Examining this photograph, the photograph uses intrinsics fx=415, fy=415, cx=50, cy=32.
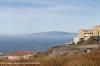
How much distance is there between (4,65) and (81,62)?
4002 millimetres

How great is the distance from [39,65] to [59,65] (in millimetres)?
1152

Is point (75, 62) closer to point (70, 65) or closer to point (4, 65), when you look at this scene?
point (70, 65)

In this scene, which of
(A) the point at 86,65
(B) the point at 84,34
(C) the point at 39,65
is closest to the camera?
(A) the point at 86,65

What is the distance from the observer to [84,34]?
72812 millimetres

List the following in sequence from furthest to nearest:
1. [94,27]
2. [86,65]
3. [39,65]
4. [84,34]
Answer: [94,27]
[84,34]
[39,65]
[86,65]

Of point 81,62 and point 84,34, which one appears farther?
point 84,34

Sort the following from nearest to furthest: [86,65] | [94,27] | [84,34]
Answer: [86,65]
[84,34]
[94,27]

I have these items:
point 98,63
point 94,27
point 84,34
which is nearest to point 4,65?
point 98,63

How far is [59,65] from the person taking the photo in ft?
68.0

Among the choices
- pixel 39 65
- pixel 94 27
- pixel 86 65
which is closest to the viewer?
pixel 86 65

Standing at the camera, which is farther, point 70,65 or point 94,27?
point 94,27

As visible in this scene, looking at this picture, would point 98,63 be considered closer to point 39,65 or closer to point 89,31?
point 39,65

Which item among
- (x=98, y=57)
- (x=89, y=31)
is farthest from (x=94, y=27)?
(x=98, y=57)

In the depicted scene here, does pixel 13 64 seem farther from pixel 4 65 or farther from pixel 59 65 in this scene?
pixel 59 65
